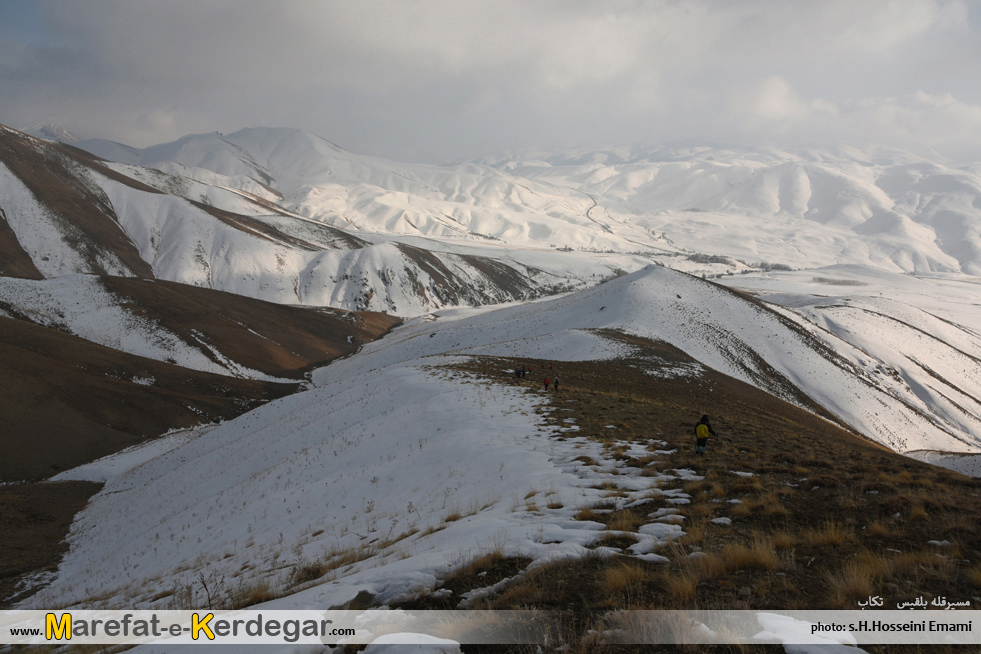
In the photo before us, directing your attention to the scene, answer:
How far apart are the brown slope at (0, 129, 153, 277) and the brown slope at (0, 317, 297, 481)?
Result: 84.8 m

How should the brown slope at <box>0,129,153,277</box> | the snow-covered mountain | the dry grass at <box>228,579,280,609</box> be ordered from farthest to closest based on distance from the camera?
1. the brown slope at <box>0,129,153,277</box>
2. the snow-covered mountain
3. the dry grass at <box>228,579,280,609</box>

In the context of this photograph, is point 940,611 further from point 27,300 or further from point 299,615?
point 27,300

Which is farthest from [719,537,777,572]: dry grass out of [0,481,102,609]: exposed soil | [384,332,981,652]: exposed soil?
[0,481,102,609]: exposed soil

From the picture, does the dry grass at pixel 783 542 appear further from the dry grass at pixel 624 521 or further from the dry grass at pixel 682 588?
the dry grass at pixel 624 521

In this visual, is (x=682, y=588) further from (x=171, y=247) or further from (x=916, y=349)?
(x=171, y=247)

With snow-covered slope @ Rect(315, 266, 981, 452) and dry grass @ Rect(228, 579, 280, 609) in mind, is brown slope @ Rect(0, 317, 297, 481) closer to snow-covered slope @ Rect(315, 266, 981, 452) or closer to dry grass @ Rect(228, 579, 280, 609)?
snow-covered slope @ Rect(315, 266, 981, 452)

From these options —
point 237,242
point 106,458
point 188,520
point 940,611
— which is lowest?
point 106,458

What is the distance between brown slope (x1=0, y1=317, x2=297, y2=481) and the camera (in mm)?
34375

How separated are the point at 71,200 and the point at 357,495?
166m

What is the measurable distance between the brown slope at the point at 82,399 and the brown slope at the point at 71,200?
8478 centimetres

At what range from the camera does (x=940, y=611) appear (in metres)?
4.38

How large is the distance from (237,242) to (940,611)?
157 meters

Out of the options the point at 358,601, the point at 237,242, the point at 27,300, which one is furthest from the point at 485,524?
the point at 237,242

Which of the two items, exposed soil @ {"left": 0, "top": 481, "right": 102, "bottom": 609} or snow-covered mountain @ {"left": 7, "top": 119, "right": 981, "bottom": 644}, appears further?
exposed soil @ {"left": 0, "top": 481, "right": 102, "bottom": 609}
